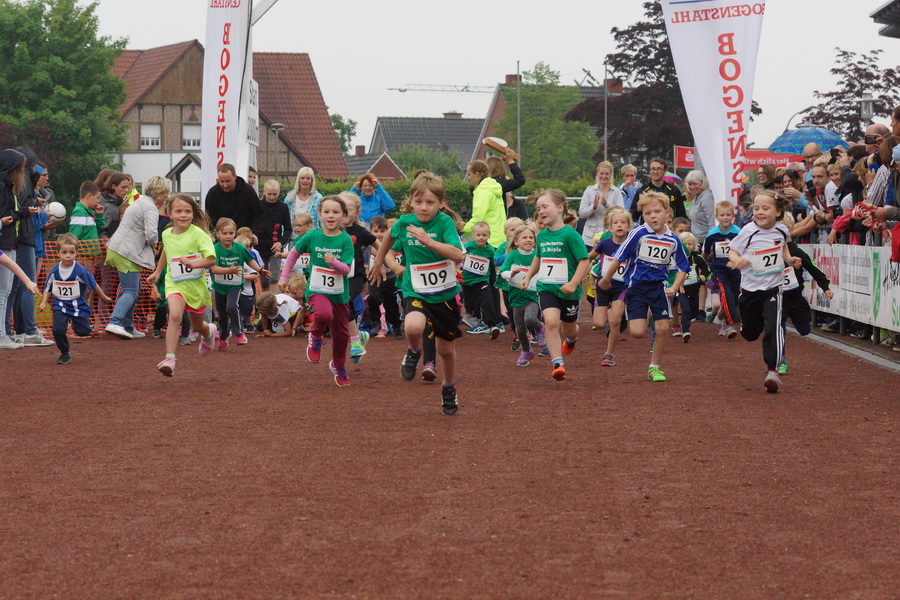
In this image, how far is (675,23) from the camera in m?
17.7

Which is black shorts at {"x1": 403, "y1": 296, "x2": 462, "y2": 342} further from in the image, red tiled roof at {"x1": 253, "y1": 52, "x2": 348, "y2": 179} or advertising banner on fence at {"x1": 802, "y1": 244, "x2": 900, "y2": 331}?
red tiled roof at {"x1": 253, "y1": 52, "x2": 348, "y2": 179}

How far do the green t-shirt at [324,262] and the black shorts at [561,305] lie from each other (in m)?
1.75

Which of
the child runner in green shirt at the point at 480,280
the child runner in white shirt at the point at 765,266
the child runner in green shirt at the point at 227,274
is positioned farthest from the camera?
the child runner in green shirt at the point at 480,280

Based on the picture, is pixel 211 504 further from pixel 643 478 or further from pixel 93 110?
pixel 93 110

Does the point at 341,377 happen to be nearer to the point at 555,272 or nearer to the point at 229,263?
the point at 555,272

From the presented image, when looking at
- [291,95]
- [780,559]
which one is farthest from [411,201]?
[291,95]

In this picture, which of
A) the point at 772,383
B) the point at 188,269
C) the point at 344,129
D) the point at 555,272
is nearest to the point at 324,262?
the point at 188,269

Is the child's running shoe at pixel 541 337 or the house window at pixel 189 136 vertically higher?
the house window at pixel 189 136

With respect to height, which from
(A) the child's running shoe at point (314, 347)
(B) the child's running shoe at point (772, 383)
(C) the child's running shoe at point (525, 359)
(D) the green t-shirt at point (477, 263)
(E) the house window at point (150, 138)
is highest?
(E) the house window at point (150, 138)

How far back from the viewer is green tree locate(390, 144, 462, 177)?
122 m

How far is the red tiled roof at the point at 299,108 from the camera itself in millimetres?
76188

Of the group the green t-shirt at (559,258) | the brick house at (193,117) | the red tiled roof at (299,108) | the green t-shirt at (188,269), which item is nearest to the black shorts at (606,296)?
the green t-shirt at (559,258)

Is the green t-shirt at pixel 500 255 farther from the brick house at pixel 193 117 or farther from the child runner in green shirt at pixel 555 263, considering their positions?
the brick house at pixel 193 117

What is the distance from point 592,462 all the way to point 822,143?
2068 cm
